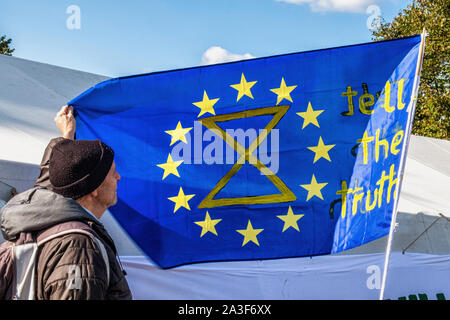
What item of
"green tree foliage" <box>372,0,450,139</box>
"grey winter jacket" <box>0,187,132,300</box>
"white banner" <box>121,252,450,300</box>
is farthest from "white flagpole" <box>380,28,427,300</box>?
"green tree foliage" <box>372,0,450,139</box>

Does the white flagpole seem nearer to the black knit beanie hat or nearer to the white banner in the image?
the white banner

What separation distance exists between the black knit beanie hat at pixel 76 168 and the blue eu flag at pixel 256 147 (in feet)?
4.31

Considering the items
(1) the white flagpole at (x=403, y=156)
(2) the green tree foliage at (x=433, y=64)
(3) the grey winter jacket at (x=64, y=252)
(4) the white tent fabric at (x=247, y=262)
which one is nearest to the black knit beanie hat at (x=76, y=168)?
(3) the grey winter jacket at (x=64, y=252)

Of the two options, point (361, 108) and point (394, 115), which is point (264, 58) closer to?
point (361, 108)

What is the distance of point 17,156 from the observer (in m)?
3.00

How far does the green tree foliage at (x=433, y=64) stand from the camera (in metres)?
13.0

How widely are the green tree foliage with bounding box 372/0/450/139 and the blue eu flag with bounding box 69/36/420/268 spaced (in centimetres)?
1146

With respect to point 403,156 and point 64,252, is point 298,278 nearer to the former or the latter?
point 403,156

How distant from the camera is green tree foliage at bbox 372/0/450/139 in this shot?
1296 centimetres

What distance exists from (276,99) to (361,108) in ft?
1.45

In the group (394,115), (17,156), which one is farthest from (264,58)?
(17,156)

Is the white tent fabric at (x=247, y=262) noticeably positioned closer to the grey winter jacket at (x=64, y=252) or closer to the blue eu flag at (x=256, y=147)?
the blue eu flag at (x=256, y=147)

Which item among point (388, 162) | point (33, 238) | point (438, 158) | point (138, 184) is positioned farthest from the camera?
point (438, 158)

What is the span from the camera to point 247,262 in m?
3.23
